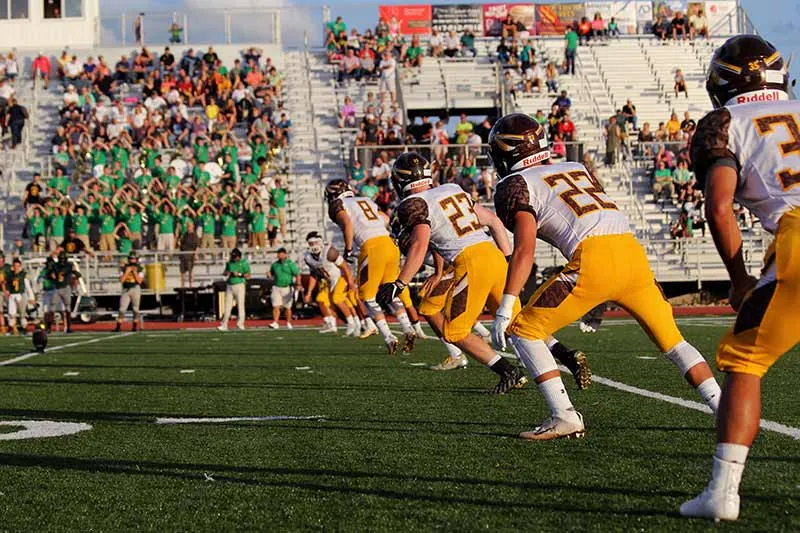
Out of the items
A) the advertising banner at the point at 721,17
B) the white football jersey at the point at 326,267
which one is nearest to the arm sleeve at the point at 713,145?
the white football jersey at the point at 326,267

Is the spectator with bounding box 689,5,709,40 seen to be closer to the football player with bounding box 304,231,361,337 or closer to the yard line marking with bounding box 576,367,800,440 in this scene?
the football player with bounding box 304,231,361,337

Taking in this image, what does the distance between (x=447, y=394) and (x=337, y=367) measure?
3095 millimetres

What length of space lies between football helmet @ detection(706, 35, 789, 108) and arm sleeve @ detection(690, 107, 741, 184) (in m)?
0.20

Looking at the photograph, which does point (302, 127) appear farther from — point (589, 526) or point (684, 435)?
point (589, 526)

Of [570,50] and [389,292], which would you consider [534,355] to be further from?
[570,50]

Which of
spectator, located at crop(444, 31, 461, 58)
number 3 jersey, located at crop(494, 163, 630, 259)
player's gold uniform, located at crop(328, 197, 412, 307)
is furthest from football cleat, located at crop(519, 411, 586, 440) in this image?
spectator, located at crop(444, 31, 461, 58)

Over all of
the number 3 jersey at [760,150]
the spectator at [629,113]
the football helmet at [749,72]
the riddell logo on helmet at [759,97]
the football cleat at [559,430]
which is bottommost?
the football cleat at [559,430]

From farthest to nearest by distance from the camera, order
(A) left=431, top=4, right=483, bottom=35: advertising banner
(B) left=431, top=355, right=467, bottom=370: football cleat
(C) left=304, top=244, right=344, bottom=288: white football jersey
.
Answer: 1. (A) left=431, top=4, right=483, bottom=35: advertising banner
2. (C) left=304, top=244, right=344, bottom=288: white football jersey
3. (B) left=431, top=355, right=467, bottom=370: football cleat

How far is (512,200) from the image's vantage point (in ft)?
19.2

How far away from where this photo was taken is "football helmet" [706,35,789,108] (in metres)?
4.16

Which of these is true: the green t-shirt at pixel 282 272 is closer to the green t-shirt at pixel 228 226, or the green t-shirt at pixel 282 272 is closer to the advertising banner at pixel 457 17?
the green t-shirt at pixel 228 226

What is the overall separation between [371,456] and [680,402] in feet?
8.59

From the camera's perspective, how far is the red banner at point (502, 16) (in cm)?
3484

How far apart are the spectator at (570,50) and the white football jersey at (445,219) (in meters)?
24.0
